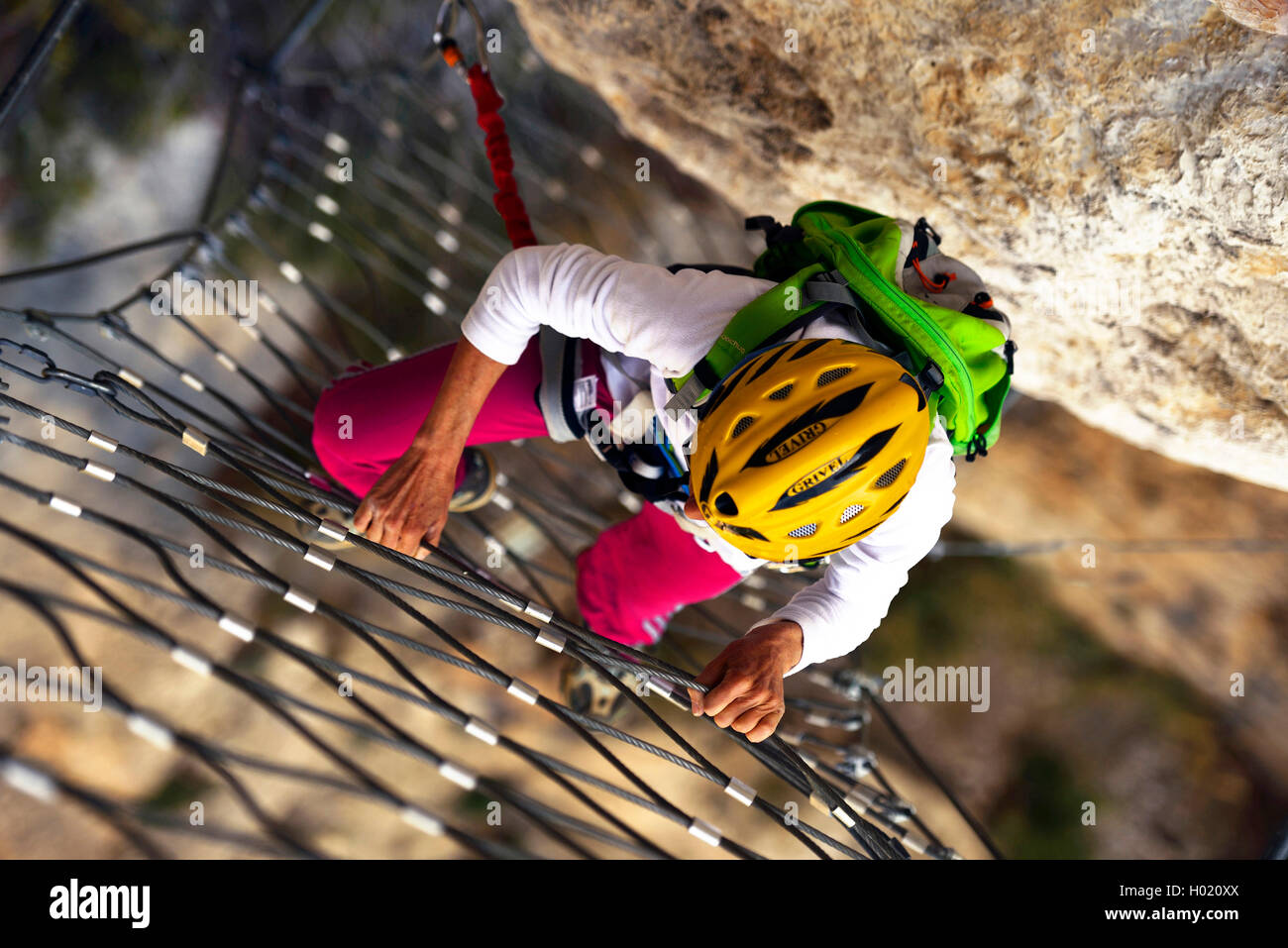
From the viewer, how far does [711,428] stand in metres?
0.69

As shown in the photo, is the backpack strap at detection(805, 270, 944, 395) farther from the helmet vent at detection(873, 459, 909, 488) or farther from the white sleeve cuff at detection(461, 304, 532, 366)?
the white sleeve cuff at detection(461, 304, 532, 366)

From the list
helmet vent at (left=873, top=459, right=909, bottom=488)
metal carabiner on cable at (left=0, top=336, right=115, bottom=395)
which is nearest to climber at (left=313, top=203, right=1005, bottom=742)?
helmet vent at (left=873, top=459, right=909, bottom=488)

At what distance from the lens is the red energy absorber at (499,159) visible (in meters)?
0.94

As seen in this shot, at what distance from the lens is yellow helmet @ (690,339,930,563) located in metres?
0.66

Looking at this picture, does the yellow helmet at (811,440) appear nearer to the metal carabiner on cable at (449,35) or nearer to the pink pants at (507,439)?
the pink pants at (507,439)

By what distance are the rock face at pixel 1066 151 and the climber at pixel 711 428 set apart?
20 cm

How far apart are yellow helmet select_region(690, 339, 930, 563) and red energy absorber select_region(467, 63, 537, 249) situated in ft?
1.27

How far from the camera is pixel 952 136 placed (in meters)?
0.97

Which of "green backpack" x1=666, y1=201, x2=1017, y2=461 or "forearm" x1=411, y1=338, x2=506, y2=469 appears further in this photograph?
"forearm" x1=411, y1=338, x2=506, y2=469

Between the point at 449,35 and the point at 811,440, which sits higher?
the point at 449,35

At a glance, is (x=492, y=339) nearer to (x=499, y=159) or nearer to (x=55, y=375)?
(x=499, y=159)

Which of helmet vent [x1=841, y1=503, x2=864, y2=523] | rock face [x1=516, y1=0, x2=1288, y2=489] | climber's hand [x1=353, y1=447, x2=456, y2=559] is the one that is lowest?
helmet vent [x1=841, y1=503, x2=864, y2=523]

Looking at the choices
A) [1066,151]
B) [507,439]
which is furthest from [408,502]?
[1066,151]

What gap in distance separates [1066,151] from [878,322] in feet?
1.18
